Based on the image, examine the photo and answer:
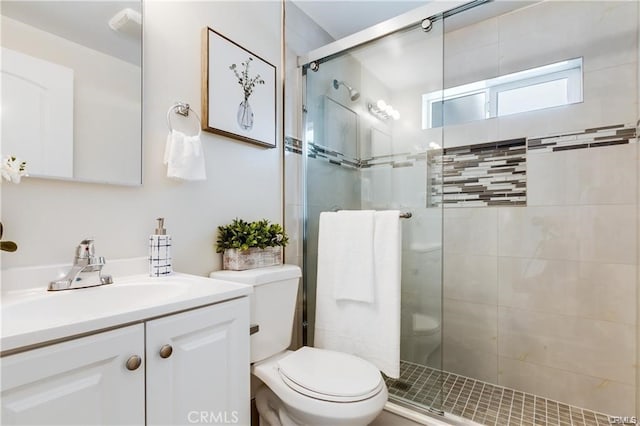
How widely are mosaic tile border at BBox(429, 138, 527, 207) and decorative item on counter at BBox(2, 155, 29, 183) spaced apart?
1927 mm

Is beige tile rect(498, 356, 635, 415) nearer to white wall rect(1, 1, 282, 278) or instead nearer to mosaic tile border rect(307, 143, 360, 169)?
mosaic tile border rect(307, 143, 360, 169)

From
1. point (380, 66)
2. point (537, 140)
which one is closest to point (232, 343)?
point (380, 66)

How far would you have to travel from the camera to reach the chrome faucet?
1.00 meters

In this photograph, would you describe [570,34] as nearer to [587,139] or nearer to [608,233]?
[587,139]

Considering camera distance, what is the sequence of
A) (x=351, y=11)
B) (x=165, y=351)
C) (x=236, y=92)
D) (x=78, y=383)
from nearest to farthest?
(x=78, y=383)
(x=165, y=351)
(x=236, y=92)
(x=351, y=11)

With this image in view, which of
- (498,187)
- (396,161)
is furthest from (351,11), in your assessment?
(498,187)

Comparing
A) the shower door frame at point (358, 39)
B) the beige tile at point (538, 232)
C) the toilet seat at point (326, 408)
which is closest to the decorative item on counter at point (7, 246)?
the toilet seat at point (326, 408)

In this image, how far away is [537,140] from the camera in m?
1.96

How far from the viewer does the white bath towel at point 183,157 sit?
1288 millimetres

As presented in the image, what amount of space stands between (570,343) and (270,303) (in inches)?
66.6

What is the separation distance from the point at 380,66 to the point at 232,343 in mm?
1578

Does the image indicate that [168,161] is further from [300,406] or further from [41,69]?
[300,406]

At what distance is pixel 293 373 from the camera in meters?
1.27

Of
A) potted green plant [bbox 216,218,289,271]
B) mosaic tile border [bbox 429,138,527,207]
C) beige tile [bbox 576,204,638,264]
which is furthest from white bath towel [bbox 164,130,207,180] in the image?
beige tile [bbox 576,204,638,264]
